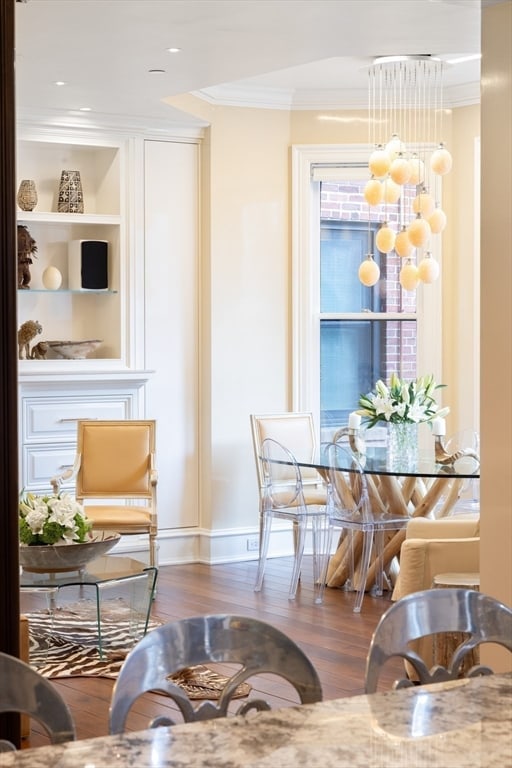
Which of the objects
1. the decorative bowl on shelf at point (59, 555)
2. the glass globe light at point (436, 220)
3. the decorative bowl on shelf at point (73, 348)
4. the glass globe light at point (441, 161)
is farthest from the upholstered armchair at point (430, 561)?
the decorative bowl on shelf at point (73, 348)

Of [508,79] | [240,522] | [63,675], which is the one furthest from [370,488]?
[508,79]

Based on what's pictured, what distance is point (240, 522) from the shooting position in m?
7.40

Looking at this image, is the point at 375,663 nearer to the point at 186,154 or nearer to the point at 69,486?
the point at 69,486

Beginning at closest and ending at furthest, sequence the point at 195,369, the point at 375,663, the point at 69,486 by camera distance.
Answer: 1. the point at 375,663
2. the point at 69,486
3. the point at 195,369

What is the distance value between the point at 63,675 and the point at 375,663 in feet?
10.4

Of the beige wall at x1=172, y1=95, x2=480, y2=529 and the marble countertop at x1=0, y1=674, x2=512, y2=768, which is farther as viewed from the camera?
the beige wall at x1=172, y1=95, x2=480, y2=529

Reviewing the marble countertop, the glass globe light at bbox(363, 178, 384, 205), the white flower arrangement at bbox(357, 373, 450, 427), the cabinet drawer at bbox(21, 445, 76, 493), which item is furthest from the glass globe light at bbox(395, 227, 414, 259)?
the marble countertop

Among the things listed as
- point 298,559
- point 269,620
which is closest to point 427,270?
point 298,559

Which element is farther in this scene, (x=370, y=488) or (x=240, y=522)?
(x=240, y=522)

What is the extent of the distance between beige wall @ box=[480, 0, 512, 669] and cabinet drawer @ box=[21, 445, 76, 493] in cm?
337

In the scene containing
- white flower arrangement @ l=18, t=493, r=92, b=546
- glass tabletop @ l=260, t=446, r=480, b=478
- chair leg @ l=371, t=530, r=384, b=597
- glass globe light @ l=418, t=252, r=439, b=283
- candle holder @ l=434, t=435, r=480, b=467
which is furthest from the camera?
chair leg @ l=371, t=530, r=384, b=597

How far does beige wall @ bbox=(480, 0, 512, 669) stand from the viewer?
400 cm

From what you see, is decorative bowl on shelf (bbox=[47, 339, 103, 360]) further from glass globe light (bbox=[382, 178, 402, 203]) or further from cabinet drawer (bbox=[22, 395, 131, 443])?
glass globe light (bbox=[382, 178, 402, 203])

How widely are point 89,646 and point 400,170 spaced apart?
2884 millimetres
